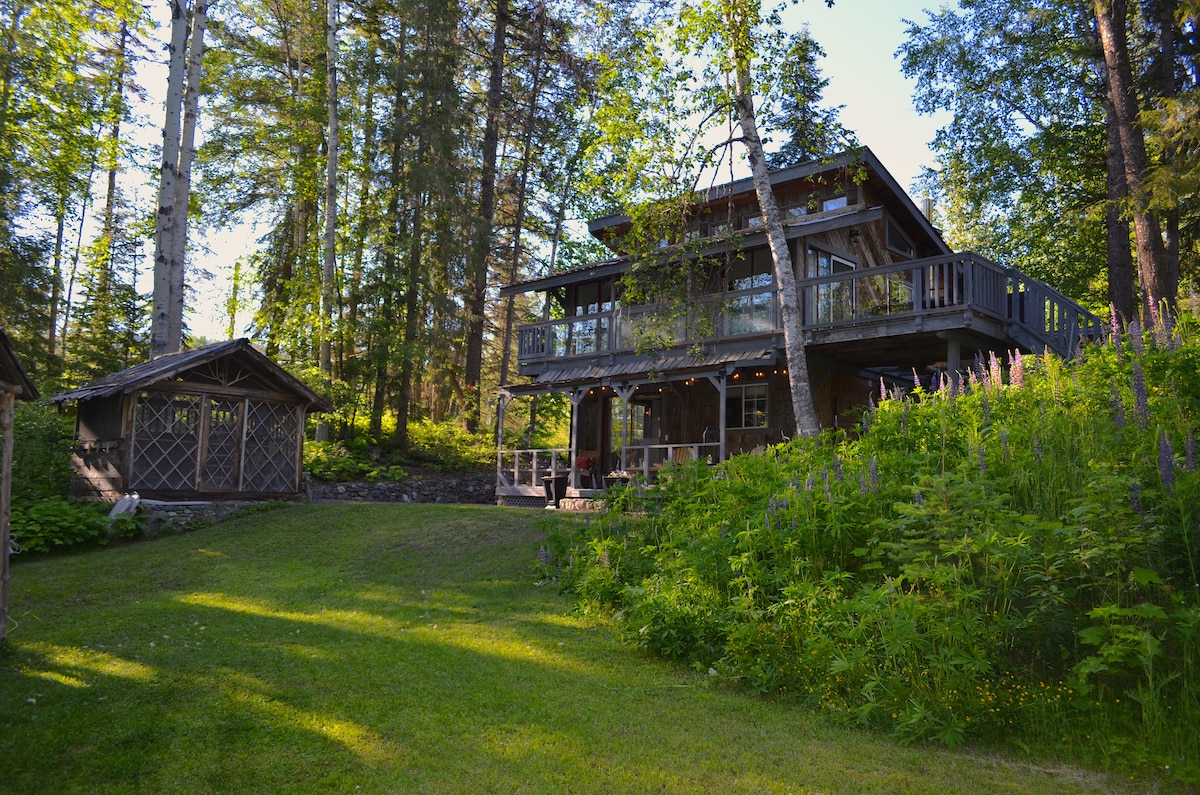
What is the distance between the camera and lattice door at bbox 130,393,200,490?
53.0 feet

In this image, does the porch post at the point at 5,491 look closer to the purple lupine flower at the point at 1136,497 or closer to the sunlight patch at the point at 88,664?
the sunlight patch at the point at 88,664

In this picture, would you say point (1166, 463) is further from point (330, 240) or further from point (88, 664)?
point (330, 240)

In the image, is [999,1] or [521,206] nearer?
[999,1]

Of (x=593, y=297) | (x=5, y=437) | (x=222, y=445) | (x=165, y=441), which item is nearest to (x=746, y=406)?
(x=593, y=297)

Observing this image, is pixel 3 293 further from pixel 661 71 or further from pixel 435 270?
pixel 661 71

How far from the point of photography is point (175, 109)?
18.8m

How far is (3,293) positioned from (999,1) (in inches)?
1156

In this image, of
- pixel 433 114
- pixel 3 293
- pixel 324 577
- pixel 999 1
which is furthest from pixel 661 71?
pixel 3 293

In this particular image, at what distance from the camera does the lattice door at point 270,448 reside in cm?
1767

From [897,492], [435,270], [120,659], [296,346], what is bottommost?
[120,659]

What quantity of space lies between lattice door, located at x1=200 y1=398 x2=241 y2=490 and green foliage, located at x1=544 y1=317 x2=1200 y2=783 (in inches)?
451

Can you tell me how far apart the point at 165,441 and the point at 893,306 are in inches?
576

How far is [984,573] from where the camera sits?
5.59 metres

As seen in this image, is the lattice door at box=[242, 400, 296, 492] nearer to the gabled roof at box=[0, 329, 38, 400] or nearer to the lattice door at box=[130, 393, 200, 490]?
the lattice door at box=[130, 393, 200, 490]
